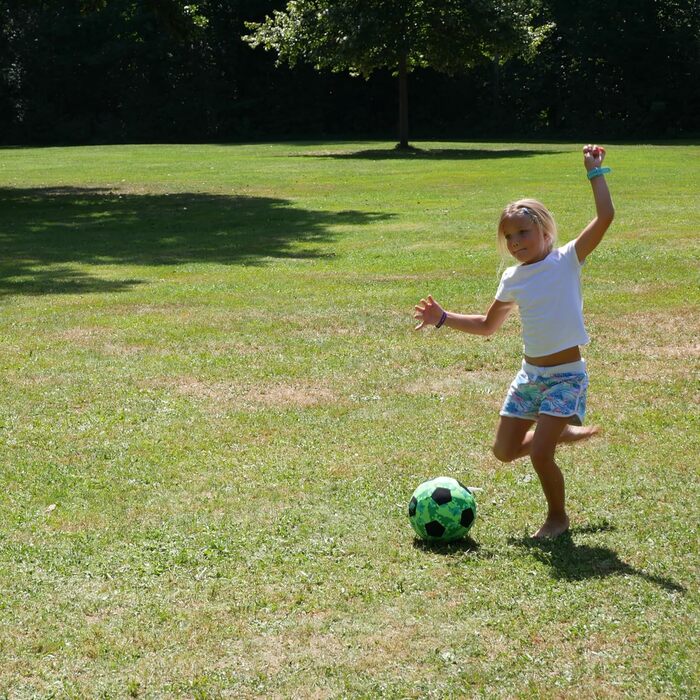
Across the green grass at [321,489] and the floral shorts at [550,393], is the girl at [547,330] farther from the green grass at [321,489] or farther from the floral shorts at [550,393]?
the green grass at [321,489]

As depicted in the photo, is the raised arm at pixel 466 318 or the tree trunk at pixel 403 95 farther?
the tree trunk at pixel 403 95

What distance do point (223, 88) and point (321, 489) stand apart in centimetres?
5449

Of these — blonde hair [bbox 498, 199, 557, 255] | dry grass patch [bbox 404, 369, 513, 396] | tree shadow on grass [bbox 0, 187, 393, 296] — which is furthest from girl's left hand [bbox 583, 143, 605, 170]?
tree shadow on grass [bbox 0, 187, 393, 296]

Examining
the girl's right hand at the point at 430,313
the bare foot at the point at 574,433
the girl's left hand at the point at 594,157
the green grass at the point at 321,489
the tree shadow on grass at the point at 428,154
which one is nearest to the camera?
the green grass at the point at 321,489

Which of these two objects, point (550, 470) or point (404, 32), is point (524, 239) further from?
point (404, 32)

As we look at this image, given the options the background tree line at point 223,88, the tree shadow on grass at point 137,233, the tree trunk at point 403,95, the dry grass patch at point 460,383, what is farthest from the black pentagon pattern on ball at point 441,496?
the background tree line at point 223,88

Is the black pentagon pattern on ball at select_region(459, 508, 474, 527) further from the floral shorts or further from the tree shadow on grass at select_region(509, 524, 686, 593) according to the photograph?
the floral shorts

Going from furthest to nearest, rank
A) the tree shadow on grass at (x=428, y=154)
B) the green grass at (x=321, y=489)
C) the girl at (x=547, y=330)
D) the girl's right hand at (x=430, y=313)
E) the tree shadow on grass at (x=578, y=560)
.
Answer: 1. the tree shadow on grass at (x=428, y=154)
2. the girl's right hand at (x=430, y=313)
3. the girl at (x=547, y=330)
4. the tree shadow on grass at (x=578, y=560)
5. the green grass at (x=321, y=489)

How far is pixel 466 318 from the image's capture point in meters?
5.72

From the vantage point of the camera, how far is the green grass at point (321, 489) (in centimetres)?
419

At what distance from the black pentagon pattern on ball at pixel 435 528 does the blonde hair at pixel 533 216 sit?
1323 millimetres

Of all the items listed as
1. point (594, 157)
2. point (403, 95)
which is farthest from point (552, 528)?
point (403, 95)

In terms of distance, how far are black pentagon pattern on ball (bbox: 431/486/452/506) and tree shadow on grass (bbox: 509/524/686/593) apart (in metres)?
0.36

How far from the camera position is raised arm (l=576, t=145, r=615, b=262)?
5289mm
